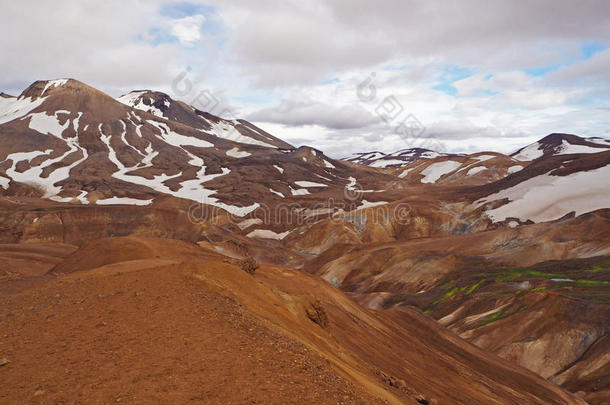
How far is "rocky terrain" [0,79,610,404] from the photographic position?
30.1 feet

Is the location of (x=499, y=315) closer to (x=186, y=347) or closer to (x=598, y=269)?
(x=598, y=269)

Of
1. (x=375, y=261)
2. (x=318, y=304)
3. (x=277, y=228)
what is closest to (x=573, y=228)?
(x=375, y=261)

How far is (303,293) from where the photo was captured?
939 inches

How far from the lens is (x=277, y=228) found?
9969 centimetres

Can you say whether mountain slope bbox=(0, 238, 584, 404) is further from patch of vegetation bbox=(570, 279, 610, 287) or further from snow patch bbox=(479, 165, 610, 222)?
snow patch bbox=(479, 165, 610, 222)

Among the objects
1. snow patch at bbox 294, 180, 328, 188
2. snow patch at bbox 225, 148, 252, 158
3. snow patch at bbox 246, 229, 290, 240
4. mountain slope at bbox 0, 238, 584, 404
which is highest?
snow patch at bbox 225, 148, 252, 158

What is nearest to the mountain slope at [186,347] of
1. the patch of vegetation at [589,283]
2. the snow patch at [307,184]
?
the patch of vegetation at [589,283]

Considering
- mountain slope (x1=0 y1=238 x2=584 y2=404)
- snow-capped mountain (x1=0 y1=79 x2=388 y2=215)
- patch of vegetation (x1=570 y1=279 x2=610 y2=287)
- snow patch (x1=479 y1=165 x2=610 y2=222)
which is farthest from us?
snow-capped mountain (x1=0 y1=79 x2=388 y2=215)

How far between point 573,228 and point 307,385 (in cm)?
6055

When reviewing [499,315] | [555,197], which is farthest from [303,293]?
[555,197]

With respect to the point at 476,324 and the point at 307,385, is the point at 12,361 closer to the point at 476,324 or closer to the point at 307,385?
the point at 307,385

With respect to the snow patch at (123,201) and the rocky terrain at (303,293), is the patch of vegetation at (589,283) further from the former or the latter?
the snow patch at (123,201)

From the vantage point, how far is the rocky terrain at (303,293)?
9.16 metres

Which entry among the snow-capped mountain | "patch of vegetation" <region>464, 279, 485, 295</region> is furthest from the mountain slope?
the snow-capped mountain
